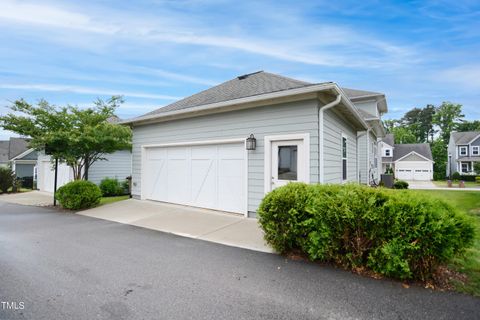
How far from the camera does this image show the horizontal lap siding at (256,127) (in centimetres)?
582

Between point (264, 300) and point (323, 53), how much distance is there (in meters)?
10.4

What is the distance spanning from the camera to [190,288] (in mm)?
3012

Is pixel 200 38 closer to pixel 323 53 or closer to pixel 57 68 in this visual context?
pixel 323 53

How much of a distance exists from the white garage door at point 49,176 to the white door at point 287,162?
12845 mm

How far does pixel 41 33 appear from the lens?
8797 mm

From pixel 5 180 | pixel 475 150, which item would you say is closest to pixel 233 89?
pixel 5 180

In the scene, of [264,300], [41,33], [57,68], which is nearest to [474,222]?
[264,300]

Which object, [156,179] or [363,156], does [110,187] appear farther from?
[363,156]

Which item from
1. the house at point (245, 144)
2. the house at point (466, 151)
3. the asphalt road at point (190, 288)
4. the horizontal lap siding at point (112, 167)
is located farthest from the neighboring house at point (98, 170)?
the house at point (466, 151)

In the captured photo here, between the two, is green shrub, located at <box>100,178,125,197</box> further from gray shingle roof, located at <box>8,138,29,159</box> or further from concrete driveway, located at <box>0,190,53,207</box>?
gray shingle roof, located at <box>8,138,29,159</box>

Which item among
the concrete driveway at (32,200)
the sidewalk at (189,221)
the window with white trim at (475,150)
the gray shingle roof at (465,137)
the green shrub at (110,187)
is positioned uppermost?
the gray shingle roof at (465,137)

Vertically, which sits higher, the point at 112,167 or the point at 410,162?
the point at 410,162

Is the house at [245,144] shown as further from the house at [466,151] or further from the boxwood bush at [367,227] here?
the house at [466,151]

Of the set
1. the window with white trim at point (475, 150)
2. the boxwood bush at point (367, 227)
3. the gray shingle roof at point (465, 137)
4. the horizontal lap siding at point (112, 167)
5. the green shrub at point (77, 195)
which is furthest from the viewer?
the gray shingle roof at point (465, 137)
